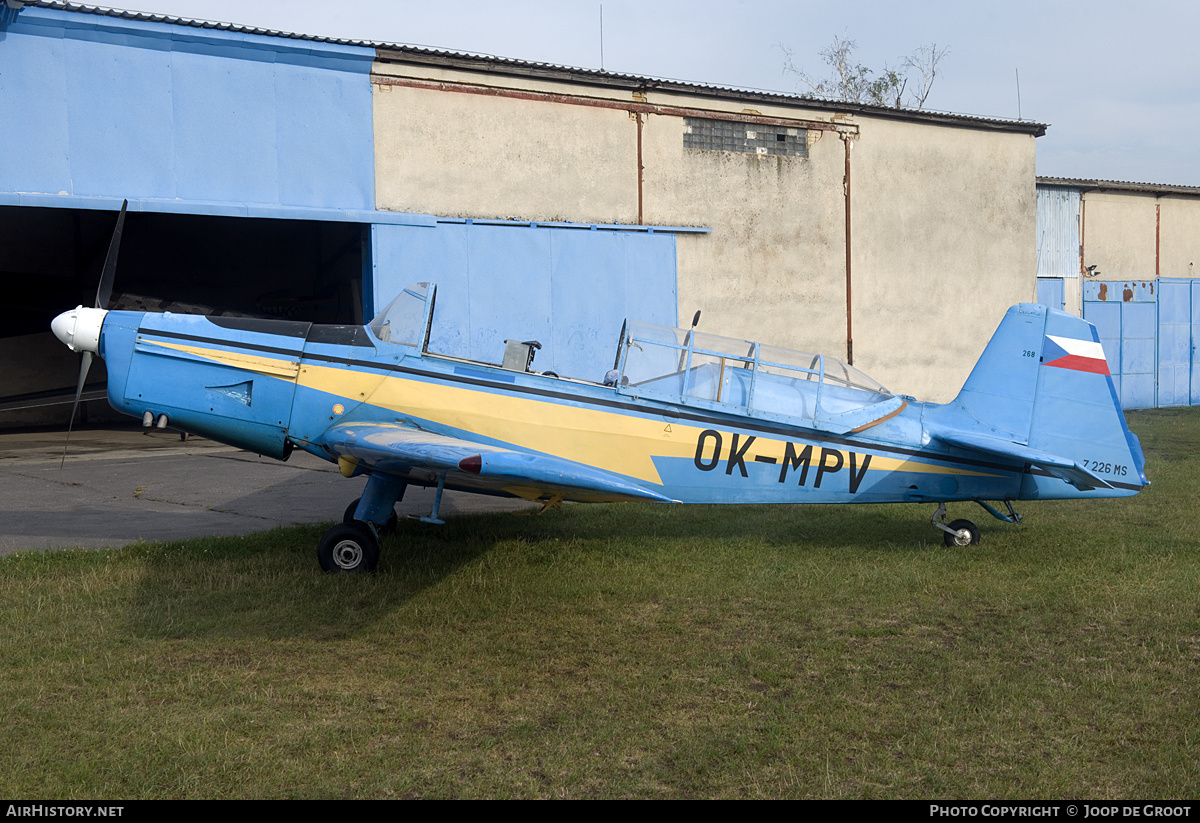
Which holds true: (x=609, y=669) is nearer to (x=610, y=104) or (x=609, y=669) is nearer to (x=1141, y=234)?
(x=610, y=104)

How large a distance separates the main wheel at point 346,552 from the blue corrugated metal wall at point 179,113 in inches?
340

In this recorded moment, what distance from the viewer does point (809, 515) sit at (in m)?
10.1

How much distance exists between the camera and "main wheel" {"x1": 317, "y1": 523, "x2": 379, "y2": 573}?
733 centimetres

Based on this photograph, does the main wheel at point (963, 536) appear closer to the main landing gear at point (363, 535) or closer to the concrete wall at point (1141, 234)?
the main landing gear at point (363, 535)

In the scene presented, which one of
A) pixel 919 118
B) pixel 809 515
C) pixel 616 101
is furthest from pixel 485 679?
pixel 919 118

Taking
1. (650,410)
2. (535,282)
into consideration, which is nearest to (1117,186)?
(535,282)

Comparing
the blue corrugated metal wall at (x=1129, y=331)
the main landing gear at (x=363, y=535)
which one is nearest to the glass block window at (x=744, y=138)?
the blue corrugated metal wall at (x=1129, y=331)

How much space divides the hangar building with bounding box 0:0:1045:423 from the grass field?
7593mm

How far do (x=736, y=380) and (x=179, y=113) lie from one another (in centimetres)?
1024

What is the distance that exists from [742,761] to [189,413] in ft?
17.1

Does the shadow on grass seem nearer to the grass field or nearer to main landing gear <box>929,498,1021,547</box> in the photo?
the grass field

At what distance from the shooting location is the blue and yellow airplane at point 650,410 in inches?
288

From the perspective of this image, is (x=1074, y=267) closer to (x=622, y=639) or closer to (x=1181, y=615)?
(x=1181, y=615)

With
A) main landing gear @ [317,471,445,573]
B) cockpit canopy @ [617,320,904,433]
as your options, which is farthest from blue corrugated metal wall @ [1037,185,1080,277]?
main landing gear @ [317,471,445,573]
